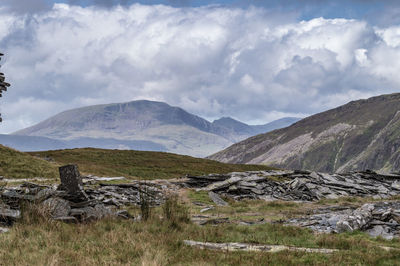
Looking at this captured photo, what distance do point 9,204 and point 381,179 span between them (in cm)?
4910

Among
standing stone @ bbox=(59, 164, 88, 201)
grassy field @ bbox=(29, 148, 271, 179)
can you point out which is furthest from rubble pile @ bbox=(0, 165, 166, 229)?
grassy field @ bbox=(29, 148, 271, 179)

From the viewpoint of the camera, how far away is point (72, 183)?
1734cm

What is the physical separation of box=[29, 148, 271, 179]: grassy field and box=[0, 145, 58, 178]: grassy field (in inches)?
369

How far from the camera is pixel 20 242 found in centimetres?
980

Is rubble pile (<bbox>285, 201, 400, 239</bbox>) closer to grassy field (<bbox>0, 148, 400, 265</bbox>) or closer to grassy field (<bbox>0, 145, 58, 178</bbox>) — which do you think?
grassy field (<bbox>0, 148, 400, 265</bbox>)

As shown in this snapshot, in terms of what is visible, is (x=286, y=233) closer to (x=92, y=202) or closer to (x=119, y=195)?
(x=92, y=202)

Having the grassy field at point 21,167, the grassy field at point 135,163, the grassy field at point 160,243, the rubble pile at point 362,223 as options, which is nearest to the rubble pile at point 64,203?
the grassy field at point 160,243

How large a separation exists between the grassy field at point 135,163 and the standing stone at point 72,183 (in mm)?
34878

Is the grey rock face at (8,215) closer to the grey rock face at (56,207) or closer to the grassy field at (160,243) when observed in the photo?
the grassy field at (160,243)

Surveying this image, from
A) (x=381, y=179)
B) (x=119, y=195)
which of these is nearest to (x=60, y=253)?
(x=119, y=195)

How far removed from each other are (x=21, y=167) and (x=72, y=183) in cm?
2704

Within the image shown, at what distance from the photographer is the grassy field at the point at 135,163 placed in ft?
188

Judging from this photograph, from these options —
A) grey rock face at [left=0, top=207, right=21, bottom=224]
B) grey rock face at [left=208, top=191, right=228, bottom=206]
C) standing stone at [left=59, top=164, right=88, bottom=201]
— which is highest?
standing stone at [left=59, top=164, right=88, bottom=201]

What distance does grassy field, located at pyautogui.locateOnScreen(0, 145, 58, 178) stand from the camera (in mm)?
38156
